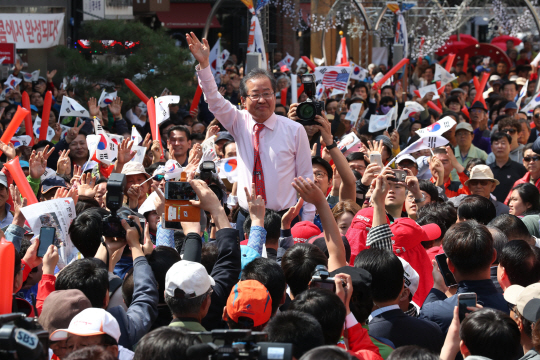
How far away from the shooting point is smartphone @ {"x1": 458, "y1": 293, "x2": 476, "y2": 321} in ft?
9.49

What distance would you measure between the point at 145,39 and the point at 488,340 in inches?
351

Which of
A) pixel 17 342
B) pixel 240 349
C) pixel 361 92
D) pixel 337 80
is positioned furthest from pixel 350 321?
pixel 361 92

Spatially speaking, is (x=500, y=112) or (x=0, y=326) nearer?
(x=0, y=326)

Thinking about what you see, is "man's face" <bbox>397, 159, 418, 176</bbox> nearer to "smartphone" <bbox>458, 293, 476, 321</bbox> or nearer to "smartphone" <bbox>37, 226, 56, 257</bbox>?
"smartphone" <bbox>458, 293, 476, 321</bbox>

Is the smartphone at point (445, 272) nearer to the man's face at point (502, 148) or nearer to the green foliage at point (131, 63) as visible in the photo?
the man's face at point (502, 148)

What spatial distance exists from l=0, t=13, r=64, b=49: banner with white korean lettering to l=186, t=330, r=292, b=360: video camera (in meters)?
10.4

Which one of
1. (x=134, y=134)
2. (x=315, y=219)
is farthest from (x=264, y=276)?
(x=134, y=134)

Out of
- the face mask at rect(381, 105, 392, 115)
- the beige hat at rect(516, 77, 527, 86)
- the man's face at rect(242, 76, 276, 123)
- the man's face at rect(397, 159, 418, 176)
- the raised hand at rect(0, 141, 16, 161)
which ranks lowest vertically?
the beige hat at rect(516, 77, 527, 86)

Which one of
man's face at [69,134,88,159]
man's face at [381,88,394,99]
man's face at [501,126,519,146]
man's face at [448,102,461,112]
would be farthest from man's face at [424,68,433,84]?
man's face at [69,134,88,159]

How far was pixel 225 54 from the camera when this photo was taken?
14773mm

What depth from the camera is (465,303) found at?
292cm

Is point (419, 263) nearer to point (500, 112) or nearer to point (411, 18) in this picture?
point (500, 112)

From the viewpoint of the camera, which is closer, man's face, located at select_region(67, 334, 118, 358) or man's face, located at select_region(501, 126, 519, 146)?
man's face, located at select_region(67, 334, 118, 358)

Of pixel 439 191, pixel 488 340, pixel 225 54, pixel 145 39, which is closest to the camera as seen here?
pixel 488 340
